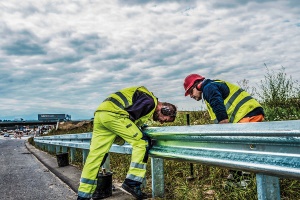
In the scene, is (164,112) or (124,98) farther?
(164,112)

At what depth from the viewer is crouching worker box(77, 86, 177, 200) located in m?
4.10

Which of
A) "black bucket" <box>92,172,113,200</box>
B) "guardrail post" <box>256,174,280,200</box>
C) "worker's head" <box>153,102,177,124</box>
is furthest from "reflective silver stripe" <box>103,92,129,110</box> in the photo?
"guardrail post" <box>256,174,280,200</box>

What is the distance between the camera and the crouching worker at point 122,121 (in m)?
4.10

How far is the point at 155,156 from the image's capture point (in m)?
4.02

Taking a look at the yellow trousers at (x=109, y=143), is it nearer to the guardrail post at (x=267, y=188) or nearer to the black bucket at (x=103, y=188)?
the black bucket at (x=103, y=188)

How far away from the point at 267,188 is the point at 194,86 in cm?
257

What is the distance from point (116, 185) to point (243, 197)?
246 cm

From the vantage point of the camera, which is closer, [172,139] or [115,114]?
[172,139]

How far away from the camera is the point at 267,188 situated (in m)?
2.53

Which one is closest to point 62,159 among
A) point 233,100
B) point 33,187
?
point 33,187

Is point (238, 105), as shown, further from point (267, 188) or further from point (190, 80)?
point (267, 188)

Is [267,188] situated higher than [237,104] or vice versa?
[237,104]

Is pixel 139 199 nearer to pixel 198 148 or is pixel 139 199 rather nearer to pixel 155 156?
pixel 155 156

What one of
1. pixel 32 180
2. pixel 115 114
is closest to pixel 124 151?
pixel 115 114
